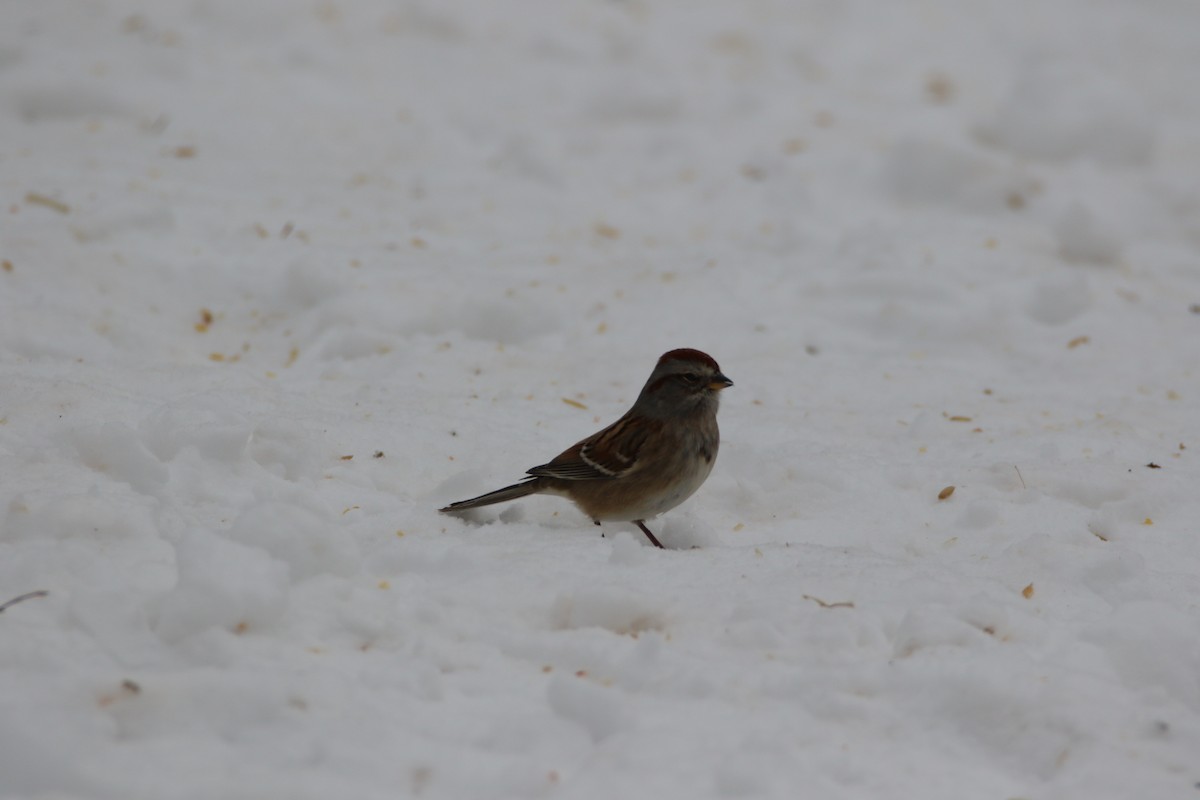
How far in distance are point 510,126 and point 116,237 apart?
2947mm

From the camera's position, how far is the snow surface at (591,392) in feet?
8.70

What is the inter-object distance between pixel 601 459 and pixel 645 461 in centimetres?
16

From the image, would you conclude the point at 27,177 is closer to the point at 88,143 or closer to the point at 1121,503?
the point at 88,143

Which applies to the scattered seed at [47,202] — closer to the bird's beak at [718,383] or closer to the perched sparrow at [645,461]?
the perched sparrow at [645,461]

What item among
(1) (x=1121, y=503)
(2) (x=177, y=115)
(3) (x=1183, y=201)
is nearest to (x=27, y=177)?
(2) (x=177, y=115)

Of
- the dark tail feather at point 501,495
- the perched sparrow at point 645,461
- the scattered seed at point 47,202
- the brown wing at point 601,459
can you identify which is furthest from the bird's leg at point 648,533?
the scattered seed at point 47,202

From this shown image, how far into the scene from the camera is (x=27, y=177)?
20.1 ft

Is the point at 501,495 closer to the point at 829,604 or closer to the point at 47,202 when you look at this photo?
the point at 829,604

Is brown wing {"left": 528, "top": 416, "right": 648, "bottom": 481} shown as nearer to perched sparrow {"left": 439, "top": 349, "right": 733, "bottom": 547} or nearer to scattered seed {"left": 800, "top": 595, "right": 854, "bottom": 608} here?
perched sparrow {"left": 439, "top": 349, "right": 733, "bottom": 547}

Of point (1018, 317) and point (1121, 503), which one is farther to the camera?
point (1018, 317)

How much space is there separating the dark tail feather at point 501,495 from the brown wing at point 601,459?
44mm

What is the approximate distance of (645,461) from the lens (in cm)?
389

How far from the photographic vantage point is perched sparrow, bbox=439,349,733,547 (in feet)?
12.8

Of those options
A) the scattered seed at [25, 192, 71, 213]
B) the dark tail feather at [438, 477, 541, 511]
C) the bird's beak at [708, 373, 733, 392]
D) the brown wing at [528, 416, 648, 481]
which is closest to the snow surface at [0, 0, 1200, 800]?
the scattered seed at [25, 192, 71, 213]
